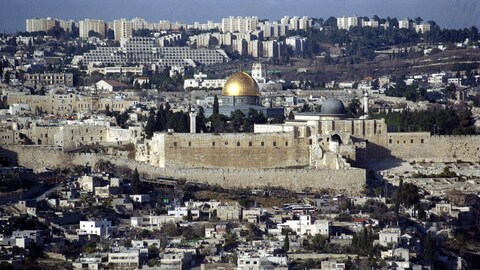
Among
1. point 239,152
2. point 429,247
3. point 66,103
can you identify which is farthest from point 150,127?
point 429,247

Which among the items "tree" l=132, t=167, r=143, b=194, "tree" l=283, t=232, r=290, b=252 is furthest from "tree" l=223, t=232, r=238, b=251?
"tree" l=132, t=167, r=143, b=194

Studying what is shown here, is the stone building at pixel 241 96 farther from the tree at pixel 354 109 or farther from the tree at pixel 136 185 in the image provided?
the tree at pixel 136 185

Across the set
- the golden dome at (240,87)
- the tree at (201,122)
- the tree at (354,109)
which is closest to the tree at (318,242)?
the tree at (201,122)

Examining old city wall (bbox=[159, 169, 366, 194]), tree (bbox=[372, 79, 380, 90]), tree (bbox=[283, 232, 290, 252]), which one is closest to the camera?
tree (bbox=[283, 232, 290, 252])

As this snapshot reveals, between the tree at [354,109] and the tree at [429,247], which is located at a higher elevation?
the tree at [354,109]

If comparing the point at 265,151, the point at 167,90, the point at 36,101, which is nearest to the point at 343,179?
the point at 265,151

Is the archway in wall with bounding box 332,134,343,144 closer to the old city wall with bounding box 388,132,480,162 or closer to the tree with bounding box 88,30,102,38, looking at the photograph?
the old city wall with bounding box 388,132,480,162
